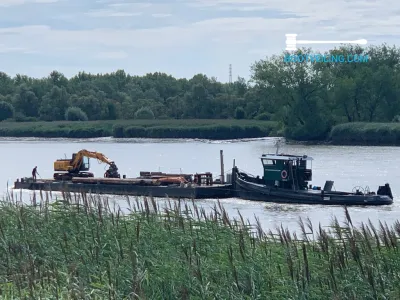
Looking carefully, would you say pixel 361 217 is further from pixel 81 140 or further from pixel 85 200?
pixel 81 140

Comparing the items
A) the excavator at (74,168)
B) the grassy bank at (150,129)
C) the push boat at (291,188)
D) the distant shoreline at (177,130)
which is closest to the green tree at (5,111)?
the distant shoreline at (177,130)

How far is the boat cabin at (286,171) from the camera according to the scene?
42.2 m

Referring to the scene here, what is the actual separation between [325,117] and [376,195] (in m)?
57.2

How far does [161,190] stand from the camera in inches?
1729

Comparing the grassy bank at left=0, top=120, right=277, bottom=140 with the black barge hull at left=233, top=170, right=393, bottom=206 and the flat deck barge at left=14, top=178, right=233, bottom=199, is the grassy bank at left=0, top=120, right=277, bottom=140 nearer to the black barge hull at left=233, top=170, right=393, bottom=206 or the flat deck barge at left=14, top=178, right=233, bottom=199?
the flat deck barge at left=14, top=178, right=233, bottom=199

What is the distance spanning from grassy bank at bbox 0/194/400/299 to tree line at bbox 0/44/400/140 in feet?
257

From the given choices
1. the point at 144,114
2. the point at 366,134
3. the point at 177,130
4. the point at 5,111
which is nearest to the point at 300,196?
the point at 366,134

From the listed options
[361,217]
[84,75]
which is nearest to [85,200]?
[361,217]

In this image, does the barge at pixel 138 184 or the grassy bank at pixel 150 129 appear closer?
the barge at pixel 138 184

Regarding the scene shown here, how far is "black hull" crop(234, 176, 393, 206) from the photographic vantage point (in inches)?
1571

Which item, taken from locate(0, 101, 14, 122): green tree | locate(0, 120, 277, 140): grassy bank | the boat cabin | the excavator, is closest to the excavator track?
the excavator

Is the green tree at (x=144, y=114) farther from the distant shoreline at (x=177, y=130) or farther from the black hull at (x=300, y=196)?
the black hull at (x=300, y=196)

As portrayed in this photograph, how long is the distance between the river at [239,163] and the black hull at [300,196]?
2.18 feet

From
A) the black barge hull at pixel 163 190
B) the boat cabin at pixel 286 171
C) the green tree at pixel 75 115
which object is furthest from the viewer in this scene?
the green tree at pixel 75 115
